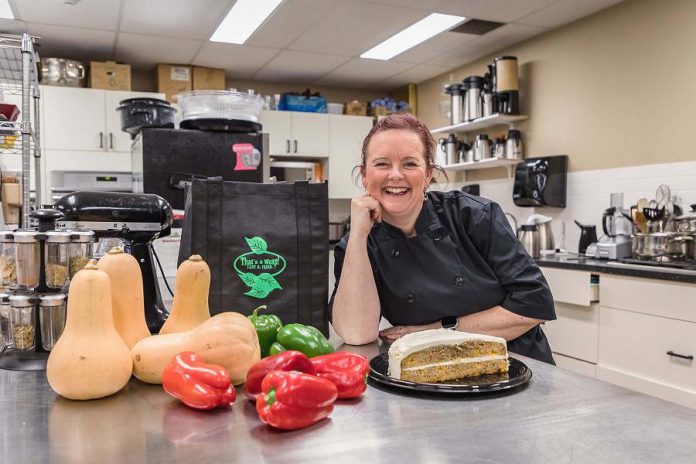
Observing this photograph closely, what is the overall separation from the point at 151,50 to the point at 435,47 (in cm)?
256

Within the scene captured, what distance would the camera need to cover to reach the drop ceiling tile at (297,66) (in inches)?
217

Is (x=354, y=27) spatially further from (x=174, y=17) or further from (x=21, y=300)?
(x=21, y=300)

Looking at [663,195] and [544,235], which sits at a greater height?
[663,195]

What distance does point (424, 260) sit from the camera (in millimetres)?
1599

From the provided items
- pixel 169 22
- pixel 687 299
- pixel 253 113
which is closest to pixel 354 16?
pixel 169 22

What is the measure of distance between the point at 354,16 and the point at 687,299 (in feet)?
9.77

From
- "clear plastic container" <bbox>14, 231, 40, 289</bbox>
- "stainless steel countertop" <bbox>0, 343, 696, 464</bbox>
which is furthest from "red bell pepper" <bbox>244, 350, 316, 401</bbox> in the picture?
"clear plastic container" <bbox>14, 231, 40, 289</bbox>

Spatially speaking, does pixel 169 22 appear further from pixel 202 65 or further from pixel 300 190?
pixel 300 190

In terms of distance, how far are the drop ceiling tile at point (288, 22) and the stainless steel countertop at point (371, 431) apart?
12.1ft

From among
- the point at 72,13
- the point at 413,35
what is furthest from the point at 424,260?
the point at 72,13

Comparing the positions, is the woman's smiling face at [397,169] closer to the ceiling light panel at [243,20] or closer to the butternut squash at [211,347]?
the butternut squash at [211,347]

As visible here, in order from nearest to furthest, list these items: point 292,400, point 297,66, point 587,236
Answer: point 292,400 → point 587,236 → point 297,66

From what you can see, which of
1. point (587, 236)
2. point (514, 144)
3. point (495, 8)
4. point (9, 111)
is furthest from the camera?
point (514, 144)

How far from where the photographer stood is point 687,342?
2.80 metres
